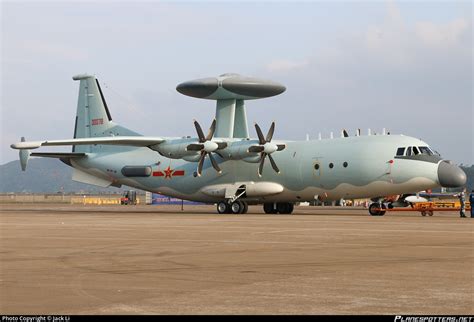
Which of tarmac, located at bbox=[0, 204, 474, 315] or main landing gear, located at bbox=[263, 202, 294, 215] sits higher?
main landing gear, located at bbox=[263, 202, 294, 215]

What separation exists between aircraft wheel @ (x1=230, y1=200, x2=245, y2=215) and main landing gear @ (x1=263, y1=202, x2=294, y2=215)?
291 cm

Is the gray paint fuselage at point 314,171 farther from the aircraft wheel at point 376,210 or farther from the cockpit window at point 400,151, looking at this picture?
the aircraft wheel at point 376,210

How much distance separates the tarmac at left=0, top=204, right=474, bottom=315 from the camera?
28.8 feet

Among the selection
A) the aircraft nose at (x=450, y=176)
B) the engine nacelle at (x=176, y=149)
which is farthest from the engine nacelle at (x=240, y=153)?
the aircraft nose at (x=450, y=176)

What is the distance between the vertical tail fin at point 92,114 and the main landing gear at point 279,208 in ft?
39.8

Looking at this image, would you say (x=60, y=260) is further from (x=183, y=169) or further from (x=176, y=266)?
(x=183, y=169)

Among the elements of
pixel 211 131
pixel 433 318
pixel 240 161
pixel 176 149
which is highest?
pixel 211 131

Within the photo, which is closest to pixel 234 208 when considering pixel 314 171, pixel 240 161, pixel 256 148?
pixel 240 161

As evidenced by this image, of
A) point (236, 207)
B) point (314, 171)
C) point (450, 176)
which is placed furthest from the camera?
point (236, 207)

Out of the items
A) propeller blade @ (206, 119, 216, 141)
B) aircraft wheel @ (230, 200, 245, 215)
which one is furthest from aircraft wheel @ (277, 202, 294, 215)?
propeller blade @ (206, 119, 216, 141)

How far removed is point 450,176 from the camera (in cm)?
3638

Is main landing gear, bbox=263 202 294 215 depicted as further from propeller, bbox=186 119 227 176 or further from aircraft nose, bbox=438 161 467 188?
aircraft nose, bbox=438 161 467 188

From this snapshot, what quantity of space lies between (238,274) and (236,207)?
103 feet

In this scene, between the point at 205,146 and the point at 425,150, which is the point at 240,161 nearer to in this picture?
the point at 205,146
